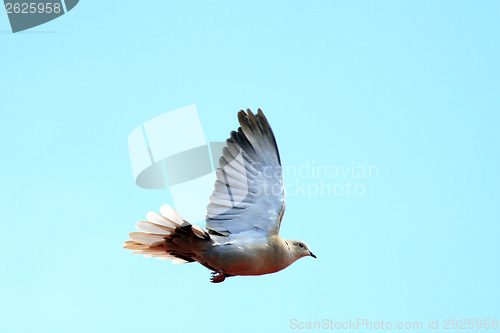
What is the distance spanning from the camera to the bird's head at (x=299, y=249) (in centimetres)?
706

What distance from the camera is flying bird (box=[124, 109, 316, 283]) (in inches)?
254

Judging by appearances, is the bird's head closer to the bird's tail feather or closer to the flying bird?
the flying bird

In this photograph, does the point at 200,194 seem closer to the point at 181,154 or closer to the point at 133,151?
the point at 181,154

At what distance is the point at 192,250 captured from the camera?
6566 millimetres

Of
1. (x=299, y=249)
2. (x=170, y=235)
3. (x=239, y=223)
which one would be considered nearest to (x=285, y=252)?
(x=299, y=249)

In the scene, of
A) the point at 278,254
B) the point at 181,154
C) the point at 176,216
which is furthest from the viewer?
the point at 181,154

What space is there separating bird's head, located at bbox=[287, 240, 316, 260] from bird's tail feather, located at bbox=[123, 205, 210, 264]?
1.31 meters

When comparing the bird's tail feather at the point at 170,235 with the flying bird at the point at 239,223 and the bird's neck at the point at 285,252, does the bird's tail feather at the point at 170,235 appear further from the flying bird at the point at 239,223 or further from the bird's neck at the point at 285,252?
the bird's neck at the point at 285,252

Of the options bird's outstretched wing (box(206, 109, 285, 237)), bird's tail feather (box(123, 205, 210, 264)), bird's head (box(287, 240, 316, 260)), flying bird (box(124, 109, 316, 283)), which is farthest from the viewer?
bird's head (box(287, 240, 316, 260))

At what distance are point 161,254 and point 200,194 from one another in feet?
3.36

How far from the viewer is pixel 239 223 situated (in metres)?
6.72

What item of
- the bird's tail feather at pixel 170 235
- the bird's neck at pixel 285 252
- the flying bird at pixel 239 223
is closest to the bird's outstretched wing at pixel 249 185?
the flying bird at pixel 239 223

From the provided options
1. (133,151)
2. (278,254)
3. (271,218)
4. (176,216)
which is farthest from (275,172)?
(133,151)

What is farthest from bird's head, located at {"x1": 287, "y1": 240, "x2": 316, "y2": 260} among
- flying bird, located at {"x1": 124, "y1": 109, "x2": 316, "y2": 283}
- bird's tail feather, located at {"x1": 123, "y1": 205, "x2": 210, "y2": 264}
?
bird's tail feather, located at {"x1": 123, "y1": 205, "x2": 210, "y2": 264}
